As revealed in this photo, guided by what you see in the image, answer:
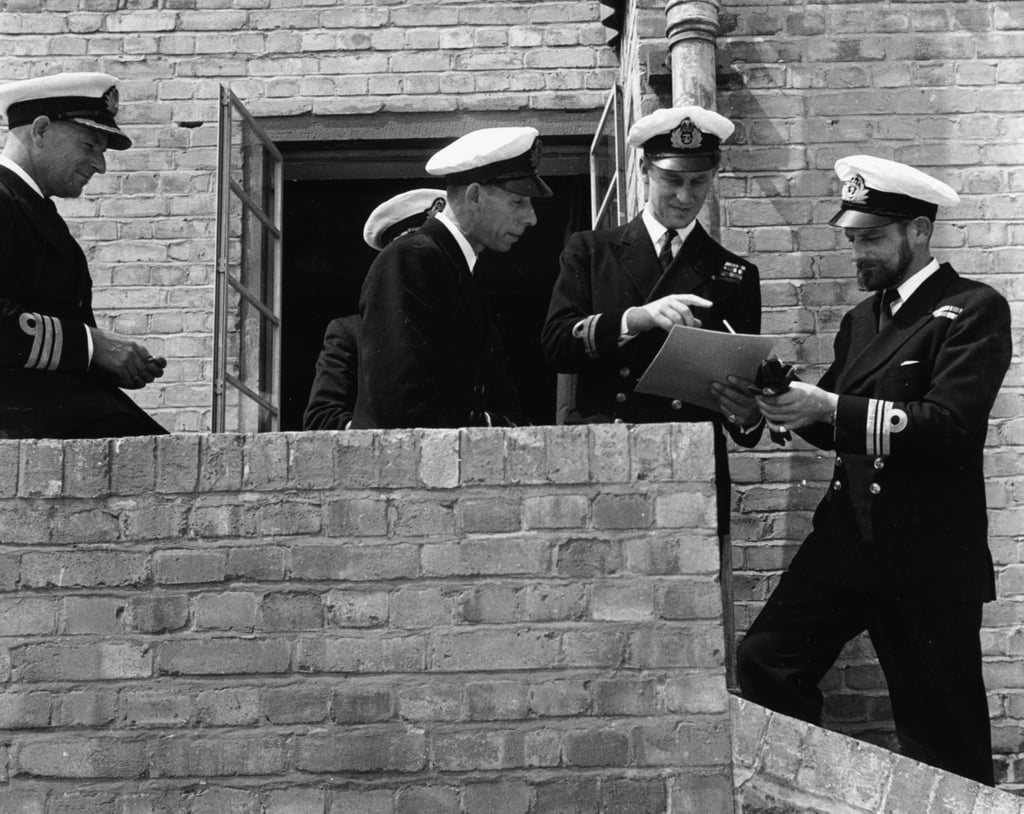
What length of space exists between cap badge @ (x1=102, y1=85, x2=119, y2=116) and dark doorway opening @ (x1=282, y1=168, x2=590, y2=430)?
2.77m

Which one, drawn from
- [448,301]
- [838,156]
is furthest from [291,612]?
[838,156]

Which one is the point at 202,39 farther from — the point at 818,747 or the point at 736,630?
the point at 818,747

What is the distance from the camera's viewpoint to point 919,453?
4301 mm

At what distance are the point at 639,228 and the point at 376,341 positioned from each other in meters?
0.95

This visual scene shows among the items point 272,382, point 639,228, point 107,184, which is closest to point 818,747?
point 639,228

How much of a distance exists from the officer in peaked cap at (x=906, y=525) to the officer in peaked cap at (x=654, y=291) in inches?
10.9

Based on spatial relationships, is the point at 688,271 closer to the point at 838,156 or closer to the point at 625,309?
the point at 625,309

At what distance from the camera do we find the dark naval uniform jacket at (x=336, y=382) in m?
5.14

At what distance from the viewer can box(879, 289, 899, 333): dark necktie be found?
181 inches

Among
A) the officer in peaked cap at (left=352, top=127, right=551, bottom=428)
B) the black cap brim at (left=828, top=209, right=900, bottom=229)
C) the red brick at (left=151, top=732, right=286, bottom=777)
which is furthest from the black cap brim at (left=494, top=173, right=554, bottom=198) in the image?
the red brick at (left=151, top=732, right=286, bottom=777)

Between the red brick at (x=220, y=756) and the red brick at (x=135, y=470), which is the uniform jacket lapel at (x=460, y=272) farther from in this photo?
the red brick at (x=220, y=756)

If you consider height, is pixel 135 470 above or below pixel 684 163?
below

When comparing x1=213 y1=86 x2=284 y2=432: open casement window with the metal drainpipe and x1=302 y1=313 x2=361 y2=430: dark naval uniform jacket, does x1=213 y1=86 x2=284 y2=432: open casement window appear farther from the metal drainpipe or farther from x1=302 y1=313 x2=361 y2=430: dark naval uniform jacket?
the metal drainpipe

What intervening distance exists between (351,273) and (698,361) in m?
5.04
